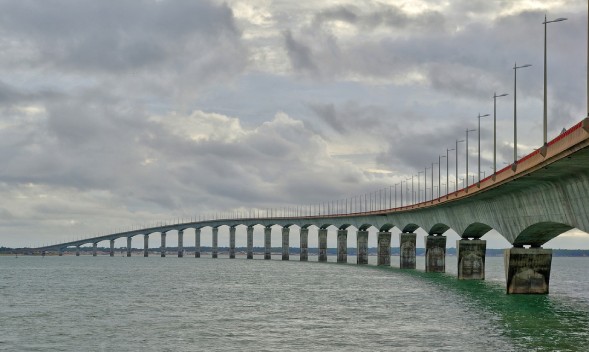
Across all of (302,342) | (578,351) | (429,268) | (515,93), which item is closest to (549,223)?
(515,93)

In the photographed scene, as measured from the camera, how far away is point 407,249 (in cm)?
13538

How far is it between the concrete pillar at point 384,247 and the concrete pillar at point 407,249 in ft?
40.6

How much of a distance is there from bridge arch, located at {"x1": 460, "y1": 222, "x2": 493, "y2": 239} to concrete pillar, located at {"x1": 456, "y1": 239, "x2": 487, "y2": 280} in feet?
2.72

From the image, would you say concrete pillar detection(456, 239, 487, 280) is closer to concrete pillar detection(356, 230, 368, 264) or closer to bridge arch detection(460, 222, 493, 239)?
bridge arch detection(460, 222, 493, 239)

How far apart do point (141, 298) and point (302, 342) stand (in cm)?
3148

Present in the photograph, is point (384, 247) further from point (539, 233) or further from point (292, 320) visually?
point (292, 320)

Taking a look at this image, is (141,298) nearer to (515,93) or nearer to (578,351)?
(515,93)

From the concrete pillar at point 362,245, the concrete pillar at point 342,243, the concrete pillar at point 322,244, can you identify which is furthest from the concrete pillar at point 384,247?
the concrete pillar at point 322,244

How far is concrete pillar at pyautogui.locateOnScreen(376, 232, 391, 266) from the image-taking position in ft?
488

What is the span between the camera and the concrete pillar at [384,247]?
148750mm

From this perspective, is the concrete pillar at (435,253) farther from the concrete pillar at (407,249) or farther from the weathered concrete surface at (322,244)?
the weathered concrete surface at (322,244)

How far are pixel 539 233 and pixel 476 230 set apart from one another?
2628 centimetres

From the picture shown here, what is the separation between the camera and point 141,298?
66938mm

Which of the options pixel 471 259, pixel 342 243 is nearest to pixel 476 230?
pixel 471 259
